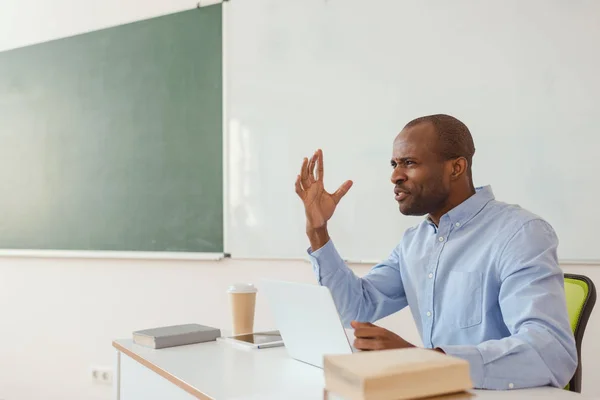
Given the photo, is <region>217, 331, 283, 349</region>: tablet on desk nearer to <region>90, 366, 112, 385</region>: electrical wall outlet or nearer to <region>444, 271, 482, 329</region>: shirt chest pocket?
<region>444, 271, 482, 329</region>: shirt chest pocket

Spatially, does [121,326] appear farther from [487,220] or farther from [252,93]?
[487,220]

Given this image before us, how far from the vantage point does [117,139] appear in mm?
3299

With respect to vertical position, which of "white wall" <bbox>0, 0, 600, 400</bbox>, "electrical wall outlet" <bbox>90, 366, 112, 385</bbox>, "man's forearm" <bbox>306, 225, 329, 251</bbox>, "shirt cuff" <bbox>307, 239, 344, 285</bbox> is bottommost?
"electrical wall outlet" <bbox>90, 366, 112, 385</bbox>

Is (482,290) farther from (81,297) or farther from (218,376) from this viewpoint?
(81,297)

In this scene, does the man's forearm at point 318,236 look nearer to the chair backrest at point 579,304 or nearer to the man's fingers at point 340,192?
the man's fingers at point 340,192

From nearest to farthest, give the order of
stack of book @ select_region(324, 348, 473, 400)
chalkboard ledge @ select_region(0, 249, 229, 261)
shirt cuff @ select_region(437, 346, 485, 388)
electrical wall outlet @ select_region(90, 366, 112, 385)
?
stack of book @ select_region(324, 348, 473, 400) < shirt cuff @ select_region(437, 346, 485, 388) < chalkboard ledge @ select_region(0, 249, 229, 261) < electrical wall outlet @ select_region(90, 366, 112, 385)

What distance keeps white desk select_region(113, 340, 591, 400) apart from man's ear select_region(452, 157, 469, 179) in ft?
2.07

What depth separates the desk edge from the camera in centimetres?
115

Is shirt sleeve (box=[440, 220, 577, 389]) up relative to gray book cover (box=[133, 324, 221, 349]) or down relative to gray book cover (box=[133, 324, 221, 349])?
up

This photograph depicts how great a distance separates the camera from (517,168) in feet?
7.38

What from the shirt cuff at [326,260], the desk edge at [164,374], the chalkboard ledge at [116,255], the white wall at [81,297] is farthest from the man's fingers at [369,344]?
the chalkboard ledge at [116,255]

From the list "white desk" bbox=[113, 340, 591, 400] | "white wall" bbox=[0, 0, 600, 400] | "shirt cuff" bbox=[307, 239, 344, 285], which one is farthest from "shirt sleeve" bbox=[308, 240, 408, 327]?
"white wall" bbox=[0, 0, 600, 400]

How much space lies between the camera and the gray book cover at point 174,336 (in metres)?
1.60

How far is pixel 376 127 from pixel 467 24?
53 centimetres
